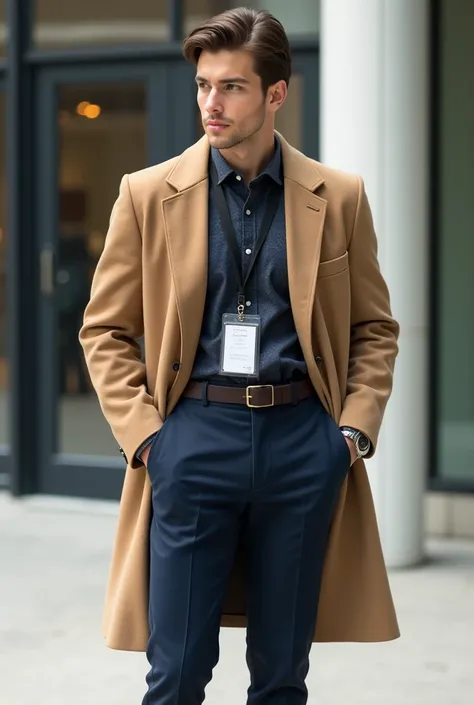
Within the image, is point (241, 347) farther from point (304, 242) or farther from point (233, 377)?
point (304, 242)

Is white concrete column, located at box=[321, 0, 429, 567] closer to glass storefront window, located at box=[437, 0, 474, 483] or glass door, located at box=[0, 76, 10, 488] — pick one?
glass storefront window, located at box=[437, 0, 474, 483]

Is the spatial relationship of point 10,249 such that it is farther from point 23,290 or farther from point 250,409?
point 250,409

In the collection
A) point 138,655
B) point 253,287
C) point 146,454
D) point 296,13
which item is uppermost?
point 296,13

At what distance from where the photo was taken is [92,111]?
7.10 metres

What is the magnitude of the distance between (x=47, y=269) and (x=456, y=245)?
94.1 inches

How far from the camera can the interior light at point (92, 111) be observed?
7086 mm

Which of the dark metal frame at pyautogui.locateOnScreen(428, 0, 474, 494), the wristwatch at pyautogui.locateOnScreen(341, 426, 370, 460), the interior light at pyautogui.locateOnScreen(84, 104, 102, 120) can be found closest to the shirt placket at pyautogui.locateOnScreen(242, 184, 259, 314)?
the wristwatch at pyautogui.locateOnScreen(341, 426, 370, 460)

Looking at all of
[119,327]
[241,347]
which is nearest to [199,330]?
[241,347]

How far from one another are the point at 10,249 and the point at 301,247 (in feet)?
15.4

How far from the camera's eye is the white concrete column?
542 centimetres

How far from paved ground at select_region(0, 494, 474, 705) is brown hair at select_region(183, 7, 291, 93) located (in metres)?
2.23

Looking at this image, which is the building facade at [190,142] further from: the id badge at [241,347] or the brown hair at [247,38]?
the id badge at [241,347]

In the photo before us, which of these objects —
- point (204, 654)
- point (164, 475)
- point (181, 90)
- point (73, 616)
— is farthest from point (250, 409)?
point (181, 90)

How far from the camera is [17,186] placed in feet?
23.4
